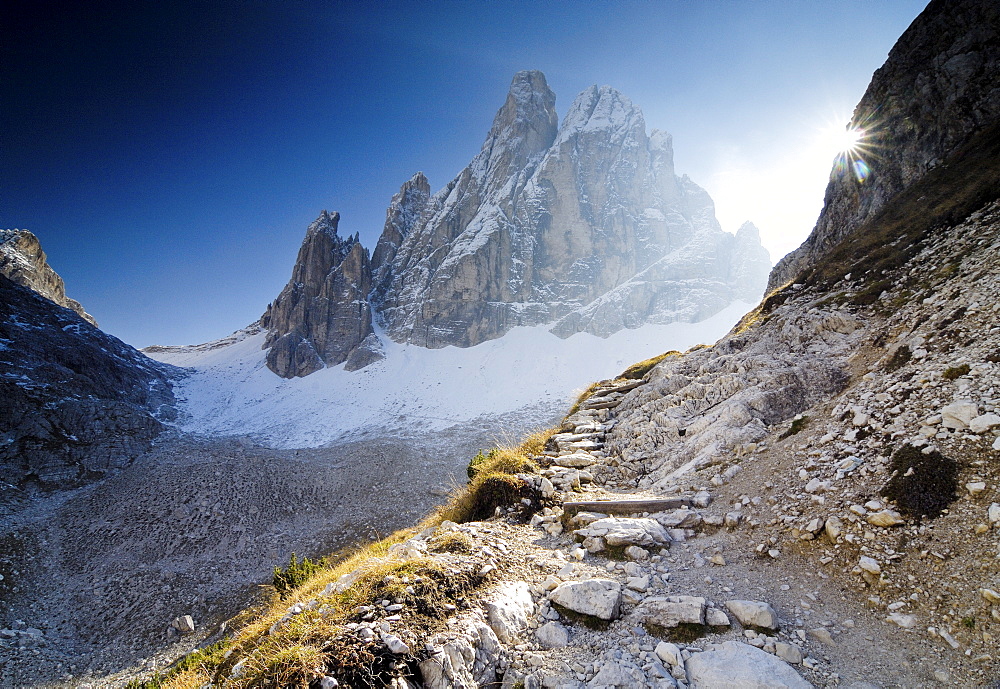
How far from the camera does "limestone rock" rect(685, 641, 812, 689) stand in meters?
3.00

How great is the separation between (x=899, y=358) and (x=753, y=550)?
5.20 m

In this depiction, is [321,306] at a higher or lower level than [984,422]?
higher

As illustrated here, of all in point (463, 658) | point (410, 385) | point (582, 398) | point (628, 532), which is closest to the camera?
point (463, 658)

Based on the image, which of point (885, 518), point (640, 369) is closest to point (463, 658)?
point (885, 518)

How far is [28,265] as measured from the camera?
306 feet

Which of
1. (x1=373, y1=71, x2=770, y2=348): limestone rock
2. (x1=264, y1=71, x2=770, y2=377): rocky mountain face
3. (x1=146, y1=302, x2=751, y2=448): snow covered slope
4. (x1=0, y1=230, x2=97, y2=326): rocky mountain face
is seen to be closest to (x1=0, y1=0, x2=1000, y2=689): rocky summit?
(x1=146, y1=302, x2=751, y2=448): snow covered slope

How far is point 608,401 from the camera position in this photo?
643 inches

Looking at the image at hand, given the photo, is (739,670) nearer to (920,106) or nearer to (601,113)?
(920,106)

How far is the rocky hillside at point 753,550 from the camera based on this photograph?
3205 millimetres

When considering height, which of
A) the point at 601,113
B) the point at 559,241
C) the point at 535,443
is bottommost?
the point at 535,443

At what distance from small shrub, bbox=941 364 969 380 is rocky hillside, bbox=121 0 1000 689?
3 cm

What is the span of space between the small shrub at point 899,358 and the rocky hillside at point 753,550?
0.04 m

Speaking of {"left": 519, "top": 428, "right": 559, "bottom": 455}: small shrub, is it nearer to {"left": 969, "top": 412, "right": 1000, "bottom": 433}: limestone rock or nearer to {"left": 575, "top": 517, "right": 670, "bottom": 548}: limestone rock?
{"left": 575, "top": 517, "right": 670, "bottom": 548}: limestone rock

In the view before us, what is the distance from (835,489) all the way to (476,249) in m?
150
